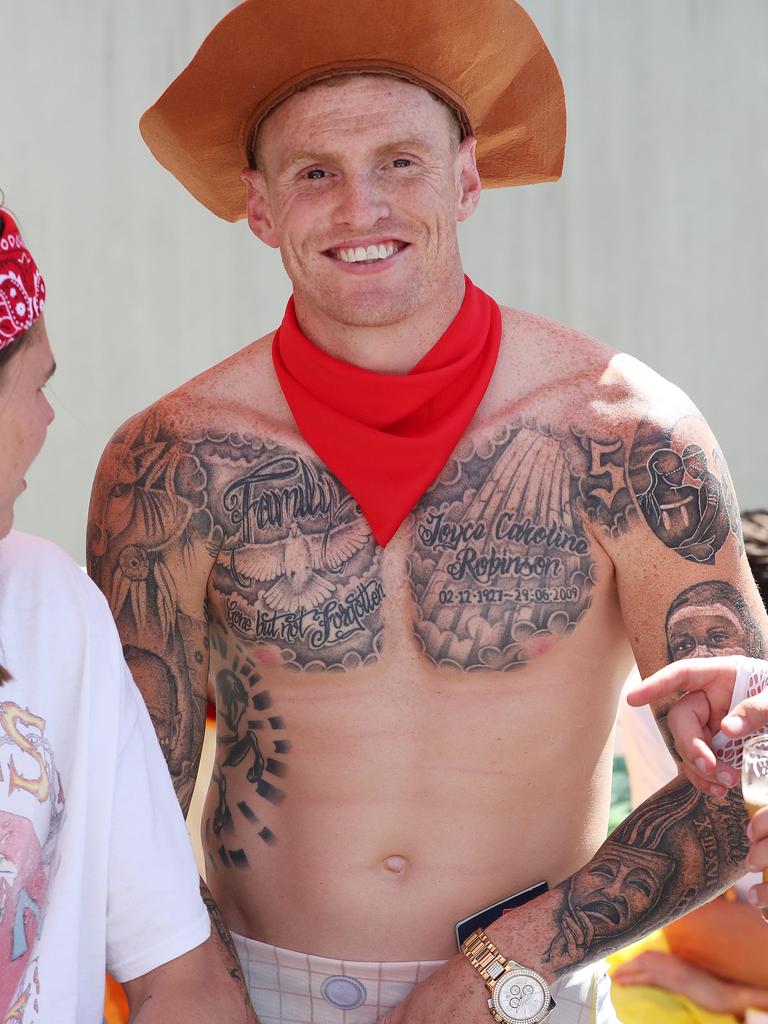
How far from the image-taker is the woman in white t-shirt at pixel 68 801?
166 cm

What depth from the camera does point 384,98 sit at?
7.75ft

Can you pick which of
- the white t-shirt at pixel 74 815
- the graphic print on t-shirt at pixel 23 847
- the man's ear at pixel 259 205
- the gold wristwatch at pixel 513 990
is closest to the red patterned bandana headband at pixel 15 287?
the white t-shirt at pixel 74 815

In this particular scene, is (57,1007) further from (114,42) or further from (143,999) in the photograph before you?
(114,42)

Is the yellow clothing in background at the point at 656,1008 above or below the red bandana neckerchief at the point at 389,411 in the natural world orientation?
below

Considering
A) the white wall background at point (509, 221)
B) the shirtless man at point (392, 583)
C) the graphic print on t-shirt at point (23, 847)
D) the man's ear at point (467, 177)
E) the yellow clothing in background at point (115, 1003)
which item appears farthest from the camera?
the white wall background at point (509, 221)

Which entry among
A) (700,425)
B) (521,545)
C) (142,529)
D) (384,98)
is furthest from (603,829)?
(384,98)

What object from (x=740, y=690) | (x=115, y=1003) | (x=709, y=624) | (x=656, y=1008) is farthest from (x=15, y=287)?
(x=656, y=1008)

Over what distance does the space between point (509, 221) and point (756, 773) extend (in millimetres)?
3995

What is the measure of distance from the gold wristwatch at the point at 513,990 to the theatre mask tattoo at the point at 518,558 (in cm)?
46

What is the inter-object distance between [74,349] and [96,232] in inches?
15.7

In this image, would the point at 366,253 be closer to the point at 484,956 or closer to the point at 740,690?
the point at 740,690

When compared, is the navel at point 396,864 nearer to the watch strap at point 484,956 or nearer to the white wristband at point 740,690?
the watch strap at point 484,956

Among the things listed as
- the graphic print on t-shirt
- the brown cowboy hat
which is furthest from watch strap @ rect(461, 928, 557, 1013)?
the brown cowboy hat

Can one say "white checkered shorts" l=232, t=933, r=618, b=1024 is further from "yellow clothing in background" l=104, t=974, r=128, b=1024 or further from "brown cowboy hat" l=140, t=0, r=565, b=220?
"brown cowboy hat" l=140, t=0, r=565, b=220
